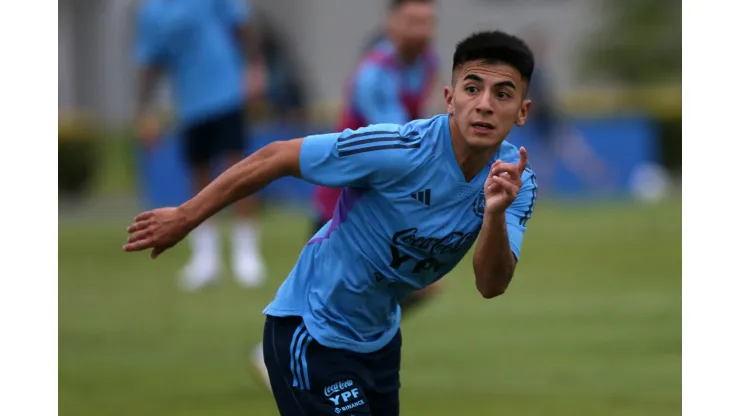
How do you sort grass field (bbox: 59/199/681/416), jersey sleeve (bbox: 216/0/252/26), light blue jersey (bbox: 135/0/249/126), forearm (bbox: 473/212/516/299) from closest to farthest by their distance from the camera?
forearm (bbox: 473/212/516/299), grass field (bbox: 59/199/681/416), light blue jersey (bbox: 135/0/249/126), jersey sleeve (bbox: 216/0/252/26)

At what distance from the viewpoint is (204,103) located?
41.0 feet

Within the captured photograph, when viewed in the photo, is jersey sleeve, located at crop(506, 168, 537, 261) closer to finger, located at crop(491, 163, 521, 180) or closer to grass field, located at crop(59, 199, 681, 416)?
finger, located at crop(491, 163, 521, 180)

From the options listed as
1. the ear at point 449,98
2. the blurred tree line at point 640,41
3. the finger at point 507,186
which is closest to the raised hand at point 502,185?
the finger at point 507,186

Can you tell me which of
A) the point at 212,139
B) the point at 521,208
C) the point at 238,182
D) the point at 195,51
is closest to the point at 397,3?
the point at 521,208

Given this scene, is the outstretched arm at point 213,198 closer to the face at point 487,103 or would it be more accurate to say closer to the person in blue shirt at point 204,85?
the face at point 487,103

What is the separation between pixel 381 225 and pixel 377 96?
10.1 feet

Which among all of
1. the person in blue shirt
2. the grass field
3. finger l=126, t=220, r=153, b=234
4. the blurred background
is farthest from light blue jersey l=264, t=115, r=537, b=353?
the person in blue shirt

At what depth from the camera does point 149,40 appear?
12766 millimetres

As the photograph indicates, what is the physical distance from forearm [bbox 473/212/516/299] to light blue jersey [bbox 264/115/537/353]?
153 mm

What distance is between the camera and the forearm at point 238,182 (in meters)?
4.86

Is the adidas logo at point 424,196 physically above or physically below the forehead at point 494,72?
below

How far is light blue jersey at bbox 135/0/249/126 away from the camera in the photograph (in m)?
12.5

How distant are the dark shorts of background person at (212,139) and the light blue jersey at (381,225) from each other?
23.9 feet

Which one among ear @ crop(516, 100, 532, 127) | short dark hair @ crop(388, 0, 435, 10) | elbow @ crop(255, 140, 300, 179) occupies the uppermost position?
short dark hair @ crop(388, 0, 435, 10)
